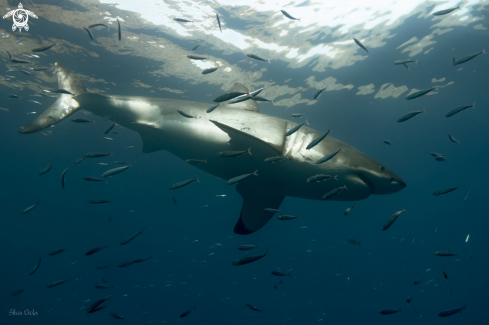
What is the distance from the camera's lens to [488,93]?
17.9 metres

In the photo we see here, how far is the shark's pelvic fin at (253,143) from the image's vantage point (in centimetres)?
343

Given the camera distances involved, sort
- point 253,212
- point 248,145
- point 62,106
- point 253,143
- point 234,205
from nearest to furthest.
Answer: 1. point 253,143
2. point 248,145
3. point 253,212
4. point 62,106
5. point 234,205

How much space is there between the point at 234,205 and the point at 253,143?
105 feet

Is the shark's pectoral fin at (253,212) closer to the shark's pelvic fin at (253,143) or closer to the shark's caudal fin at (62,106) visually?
the shark's pelvic fin at (253,143)

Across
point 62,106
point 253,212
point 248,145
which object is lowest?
point 253,212

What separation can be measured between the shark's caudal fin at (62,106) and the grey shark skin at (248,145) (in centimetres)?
2

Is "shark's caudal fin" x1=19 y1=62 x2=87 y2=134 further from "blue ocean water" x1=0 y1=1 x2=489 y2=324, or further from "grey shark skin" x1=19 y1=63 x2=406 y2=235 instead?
"blue ocean water" x1=0 y1=1 x2=489 y2=324

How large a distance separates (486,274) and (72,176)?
312 feet

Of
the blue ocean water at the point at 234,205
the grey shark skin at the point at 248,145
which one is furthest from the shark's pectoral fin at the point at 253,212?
the blue ocean water at the point at 234,205

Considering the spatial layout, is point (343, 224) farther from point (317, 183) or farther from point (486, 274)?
point (486, 274)

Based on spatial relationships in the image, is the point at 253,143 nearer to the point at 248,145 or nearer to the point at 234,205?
the point at 248,145

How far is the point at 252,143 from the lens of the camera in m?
3.59

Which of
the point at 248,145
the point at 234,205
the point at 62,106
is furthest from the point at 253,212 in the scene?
the point at 234,205

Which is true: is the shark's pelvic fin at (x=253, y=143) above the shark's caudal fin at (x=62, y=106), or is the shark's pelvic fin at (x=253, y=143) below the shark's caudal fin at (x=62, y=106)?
above
